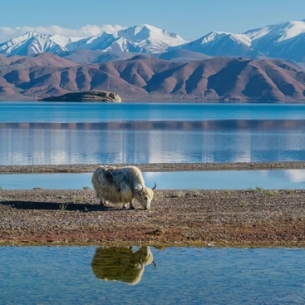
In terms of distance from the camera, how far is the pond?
3697 centimetres

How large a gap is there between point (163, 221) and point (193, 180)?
19997mm

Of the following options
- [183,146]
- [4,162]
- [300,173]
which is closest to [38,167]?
[4,162]

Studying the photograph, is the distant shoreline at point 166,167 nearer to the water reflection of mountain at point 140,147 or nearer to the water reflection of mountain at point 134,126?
the water reflection of mountain at point 140,147

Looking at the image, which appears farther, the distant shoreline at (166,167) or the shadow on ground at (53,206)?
the distant shoreline at (166,167)

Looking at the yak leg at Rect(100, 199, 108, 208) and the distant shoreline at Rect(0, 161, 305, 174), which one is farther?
the distant shoreline at Rect(0, 161, 305, 174)

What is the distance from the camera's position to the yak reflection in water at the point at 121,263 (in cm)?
1522

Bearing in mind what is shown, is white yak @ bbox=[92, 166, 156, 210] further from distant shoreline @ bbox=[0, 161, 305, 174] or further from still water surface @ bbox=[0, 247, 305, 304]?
distant shoreline @ bbox=[0, 161, 305, 174]

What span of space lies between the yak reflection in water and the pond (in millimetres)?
18450

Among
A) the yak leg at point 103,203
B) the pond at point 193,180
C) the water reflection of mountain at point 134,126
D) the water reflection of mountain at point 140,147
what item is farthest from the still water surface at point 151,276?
the water reflection of mountain at point 134,126

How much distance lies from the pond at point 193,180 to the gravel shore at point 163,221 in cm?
873

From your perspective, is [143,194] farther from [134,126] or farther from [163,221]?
[134,126]

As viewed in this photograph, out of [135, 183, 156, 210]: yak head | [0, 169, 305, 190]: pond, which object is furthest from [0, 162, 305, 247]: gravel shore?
[0, 169, 305, 190]: pond

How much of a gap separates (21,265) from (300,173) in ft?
106

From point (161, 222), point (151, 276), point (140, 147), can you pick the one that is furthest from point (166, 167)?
point (151, 276)
